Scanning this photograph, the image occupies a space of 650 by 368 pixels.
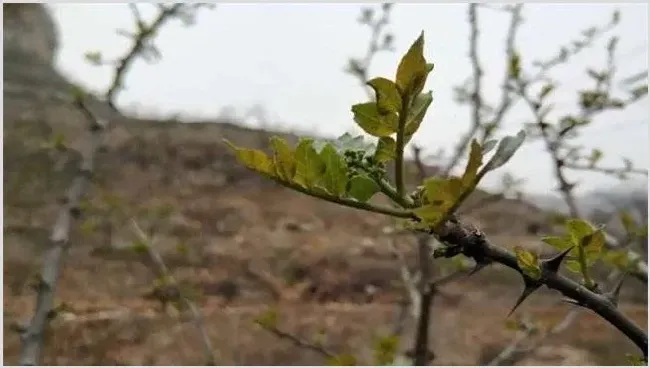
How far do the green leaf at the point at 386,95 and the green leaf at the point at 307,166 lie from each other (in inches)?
1.1

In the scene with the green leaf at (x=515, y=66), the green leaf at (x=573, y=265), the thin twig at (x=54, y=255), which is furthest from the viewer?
the green leaf at (x=515, y=66)

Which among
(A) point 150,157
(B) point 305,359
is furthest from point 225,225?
(B) point 305,359

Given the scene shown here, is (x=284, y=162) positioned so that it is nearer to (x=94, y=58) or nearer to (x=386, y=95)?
(x=386, y=95)

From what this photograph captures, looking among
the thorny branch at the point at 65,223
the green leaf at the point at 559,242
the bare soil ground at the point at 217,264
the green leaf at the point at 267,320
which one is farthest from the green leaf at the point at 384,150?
the bare soil ground at the point at 217,264

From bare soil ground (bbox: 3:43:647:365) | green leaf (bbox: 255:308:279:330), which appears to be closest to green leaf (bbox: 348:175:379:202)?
green leaf (bbox: 255:308:279:330)

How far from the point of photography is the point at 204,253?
4918 millimetres

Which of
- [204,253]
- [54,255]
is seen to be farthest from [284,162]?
[204,253]

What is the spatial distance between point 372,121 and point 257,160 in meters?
0.04

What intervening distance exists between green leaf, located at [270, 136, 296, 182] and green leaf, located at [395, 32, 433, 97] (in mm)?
46

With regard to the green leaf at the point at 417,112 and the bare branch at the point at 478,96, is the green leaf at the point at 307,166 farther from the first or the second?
the bare branch at the point at 478,96

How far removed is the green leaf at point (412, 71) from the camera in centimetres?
26

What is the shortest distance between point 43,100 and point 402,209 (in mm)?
6470

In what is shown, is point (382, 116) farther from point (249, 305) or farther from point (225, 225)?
point (225, 225)

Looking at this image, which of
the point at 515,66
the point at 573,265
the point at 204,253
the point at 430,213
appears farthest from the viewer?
the point at 204,253
